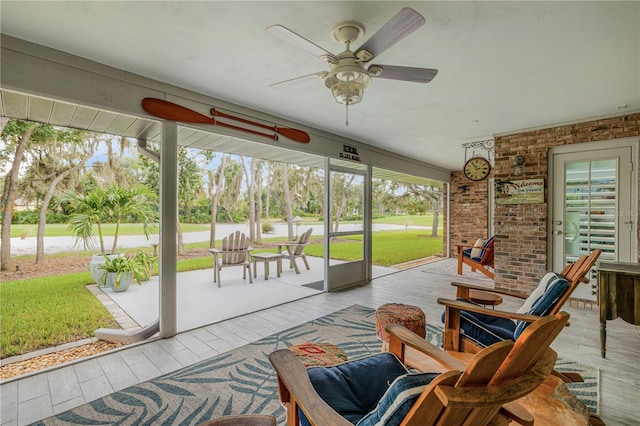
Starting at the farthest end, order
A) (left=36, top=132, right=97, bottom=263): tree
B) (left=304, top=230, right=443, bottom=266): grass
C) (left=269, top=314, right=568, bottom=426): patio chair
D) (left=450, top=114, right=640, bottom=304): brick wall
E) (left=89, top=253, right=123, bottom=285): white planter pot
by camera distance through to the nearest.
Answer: (left=304, top=230, right=443, bottom=266): grass < (left=89, top=253, right=123, bottom=285): white planter pot < (left=36, top=132, right=97, bottom=263): tree < (left=450, top=114, right=640, bottom=304): brick wall < (left=269, top=314, right=568, bottom=426): patio chair

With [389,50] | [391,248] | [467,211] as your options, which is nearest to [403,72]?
[389,50]

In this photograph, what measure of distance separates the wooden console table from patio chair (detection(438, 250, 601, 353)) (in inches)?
35.6

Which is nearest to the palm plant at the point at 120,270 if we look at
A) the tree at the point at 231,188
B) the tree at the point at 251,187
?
the tree at the point at 231,188

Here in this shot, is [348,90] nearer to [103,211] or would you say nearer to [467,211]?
[103,211]

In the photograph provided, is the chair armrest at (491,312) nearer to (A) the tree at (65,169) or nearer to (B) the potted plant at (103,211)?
(B) the potted plant at (103,211)

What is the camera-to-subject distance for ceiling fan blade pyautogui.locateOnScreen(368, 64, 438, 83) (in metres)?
2.02

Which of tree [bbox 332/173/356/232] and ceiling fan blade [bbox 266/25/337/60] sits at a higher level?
ceiling fan blade [bbox 266/25/337/60]

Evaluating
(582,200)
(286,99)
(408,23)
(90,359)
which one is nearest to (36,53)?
(286,99)

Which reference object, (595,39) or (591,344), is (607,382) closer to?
(591,344)

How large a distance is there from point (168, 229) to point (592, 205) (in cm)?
552

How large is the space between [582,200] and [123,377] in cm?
584

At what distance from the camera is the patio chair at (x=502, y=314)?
189 centimetres

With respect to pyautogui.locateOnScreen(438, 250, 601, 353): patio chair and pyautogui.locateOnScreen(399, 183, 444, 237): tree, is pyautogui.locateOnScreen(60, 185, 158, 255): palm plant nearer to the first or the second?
pyautogui.locateOnScreen(438, 250, 601, 353): patio chair

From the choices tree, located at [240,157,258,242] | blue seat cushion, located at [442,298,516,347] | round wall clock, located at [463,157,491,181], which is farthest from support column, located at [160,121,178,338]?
tree, located at [240,157,258,242]
